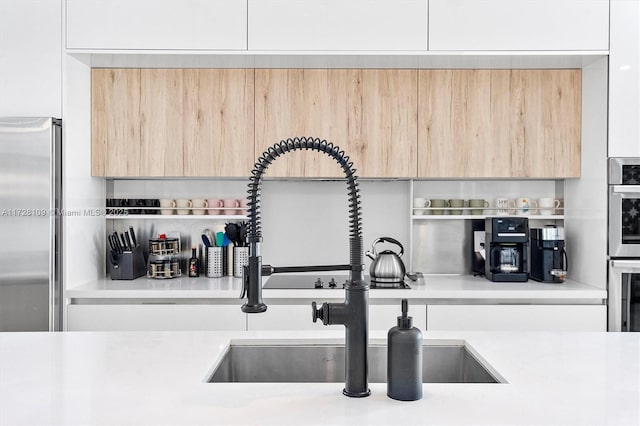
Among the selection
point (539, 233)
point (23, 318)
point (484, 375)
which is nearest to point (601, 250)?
point (539, 233)

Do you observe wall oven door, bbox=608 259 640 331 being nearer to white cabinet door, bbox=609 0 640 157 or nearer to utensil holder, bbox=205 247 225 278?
white cabinet door, bbox=609 0 640 157

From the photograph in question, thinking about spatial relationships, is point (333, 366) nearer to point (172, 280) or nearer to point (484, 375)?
point (484, 375)

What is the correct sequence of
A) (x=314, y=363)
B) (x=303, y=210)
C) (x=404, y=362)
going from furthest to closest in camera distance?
(x=303, y=210) < (x=314, y=363) < (x=404, y=362)

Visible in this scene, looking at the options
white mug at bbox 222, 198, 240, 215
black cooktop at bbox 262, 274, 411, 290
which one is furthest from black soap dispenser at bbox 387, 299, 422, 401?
white mug at bbox 222, 198, 240, 215

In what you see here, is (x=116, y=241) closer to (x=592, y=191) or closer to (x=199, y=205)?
(x=199, y=205)

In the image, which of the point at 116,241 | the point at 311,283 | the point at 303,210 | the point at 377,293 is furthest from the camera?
the point at 303,210

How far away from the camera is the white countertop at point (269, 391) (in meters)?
1.11

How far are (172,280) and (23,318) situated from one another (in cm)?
80

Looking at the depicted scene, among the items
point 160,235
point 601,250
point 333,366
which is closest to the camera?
point 333,366

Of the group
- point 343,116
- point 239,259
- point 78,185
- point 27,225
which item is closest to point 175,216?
point 239,259

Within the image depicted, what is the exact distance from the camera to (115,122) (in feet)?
10.8

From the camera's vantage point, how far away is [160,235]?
3512 millimetres

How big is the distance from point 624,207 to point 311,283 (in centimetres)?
174

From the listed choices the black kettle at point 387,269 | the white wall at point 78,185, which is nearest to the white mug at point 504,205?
the black kettle at point 387,269
